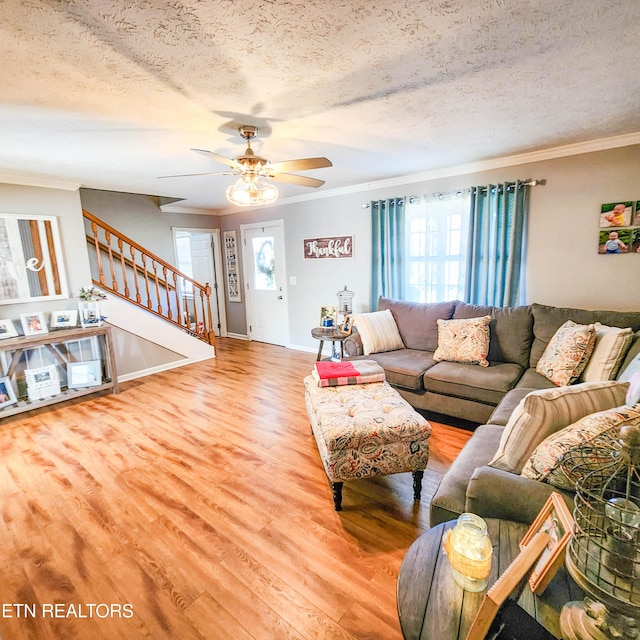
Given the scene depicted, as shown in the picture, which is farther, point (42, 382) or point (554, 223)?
point (42, 382)

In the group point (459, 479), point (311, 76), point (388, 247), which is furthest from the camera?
point (388, 247)

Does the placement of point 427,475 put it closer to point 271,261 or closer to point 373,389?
point 373,389

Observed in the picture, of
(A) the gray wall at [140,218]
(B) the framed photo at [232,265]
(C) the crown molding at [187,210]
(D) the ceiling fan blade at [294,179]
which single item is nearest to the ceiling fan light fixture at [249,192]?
(D) the ceiling fan blade at [294,179]

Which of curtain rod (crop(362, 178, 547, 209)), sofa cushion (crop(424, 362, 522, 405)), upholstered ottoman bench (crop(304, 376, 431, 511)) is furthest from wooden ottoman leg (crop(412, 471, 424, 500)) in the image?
curtain rod (crop(362, 178, 547, 209))

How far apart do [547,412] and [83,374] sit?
4350 mm

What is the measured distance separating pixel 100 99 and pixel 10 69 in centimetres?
40

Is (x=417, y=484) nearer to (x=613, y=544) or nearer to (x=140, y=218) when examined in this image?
(x=613, y=544)

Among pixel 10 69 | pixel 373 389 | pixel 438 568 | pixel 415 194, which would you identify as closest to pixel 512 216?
pixel 415 194

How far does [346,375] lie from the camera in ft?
8.53

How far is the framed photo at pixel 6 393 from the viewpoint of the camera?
3387 millimetres

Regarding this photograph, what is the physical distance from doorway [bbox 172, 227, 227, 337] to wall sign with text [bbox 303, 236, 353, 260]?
209 centimetres

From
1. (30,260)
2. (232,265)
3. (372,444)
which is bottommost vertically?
(372,444)

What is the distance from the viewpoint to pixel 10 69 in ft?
5.08

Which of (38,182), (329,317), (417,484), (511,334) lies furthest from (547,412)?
(38,182)
